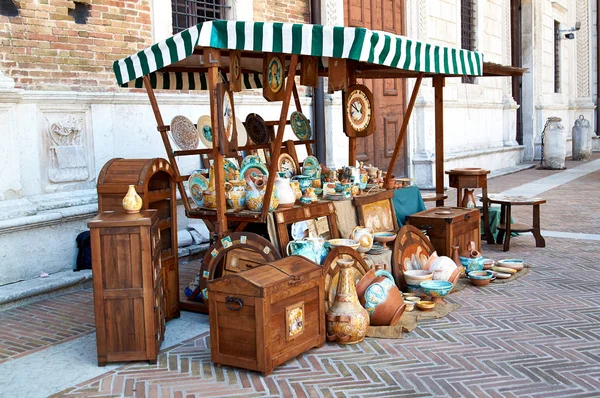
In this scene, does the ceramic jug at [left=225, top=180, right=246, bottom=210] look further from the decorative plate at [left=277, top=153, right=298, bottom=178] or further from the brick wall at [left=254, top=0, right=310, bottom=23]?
the brick wall at [left=254, top=0, right=310, bottom=23]

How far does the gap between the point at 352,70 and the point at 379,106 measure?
506 cm

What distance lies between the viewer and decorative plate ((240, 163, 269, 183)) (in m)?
6.10

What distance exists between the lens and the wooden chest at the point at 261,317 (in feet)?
14.1

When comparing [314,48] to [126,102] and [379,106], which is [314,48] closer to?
[126,102]

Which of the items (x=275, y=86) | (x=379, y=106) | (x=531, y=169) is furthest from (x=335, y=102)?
(x=531, y=169)

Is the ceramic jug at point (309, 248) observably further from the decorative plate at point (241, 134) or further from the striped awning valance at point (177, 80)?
the striped awning valance at point (177, 80)

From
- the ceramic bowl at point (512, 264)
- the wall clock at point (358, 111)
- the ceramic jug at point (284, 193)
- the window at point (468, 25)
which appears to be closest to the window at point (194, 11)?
the wall clock at point (358, 111)

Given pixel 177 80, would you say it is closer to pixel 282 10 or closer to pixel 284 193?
pixel 284 193

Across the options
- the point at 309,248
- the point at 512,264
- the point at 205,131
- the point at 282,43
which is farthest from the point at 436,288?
the point at 205,131

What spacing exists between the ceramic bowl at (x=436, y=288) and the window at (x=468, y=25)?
37.0 ft

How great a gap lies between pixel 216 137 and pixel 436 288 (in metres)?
2.25

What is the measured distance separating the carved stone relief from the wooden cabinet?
282 centimetres

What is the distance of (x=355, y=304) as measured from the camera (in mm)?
4930

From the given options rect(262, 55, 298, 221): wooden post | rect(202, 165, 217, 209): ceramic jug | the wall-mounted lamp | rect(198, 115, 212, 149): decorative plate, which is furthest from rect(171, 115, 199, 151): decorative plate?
the wall-mounted lamp
